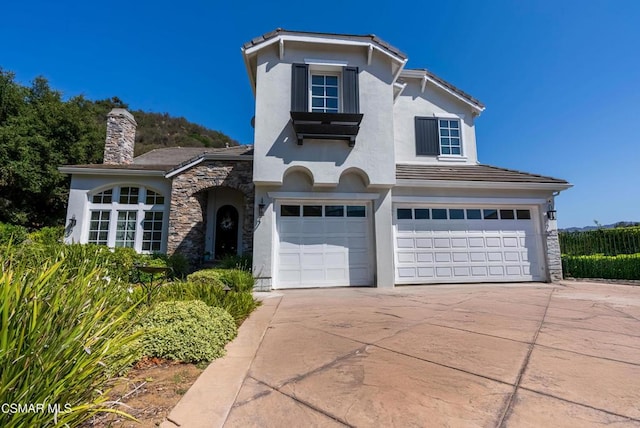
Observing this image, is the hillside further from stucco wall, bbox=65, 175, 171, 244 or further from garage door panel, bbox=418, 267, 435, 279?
garage door panel, bbox=418, 267, 435, 279

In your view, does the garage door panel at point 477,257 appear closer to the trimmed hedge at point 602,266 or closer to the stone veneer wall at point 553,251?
the stone veneer wall at point 553,251

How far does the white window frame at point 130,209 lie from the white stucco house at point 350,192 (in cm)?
61

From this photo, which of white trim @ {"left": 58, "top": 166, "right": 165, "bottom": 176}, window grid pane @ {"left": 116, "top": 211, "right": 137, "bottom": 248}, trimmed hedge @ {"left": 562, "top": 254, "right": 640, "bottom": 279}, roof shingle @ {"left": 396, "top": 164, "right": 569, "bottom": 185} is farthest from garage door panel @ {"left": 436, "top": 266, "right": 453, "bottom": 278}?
window grid pane @ {"left": 116, "top": 211, "right": 137, "bottom": 248}

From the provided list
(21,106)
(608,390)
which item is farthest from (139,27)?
(608,390)

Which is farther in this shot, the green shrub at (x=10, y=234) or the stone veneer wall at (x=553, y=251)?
the green shrub at (x=10, y=234)

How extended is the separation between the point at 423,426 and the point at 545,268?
34.1 feet

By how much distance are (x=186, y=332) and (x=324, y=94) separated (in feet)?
26.3

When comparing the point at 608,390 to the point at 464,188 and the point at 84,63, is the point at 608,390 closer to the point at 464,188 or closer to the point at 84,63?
the point at 464,188

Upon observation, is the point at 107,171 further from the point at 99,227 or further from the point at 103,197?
the point at 99,227

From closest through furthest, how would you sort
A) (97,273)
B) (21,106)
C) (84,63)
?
(97,273) < (21,106) < (84,63)

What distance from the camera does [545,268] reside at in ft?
31.5

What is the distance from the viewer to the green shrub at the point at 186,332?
9.82 ft

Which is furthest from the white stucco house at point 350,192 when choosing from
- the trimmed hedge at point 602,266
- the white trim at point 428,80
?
the trimmed hedge at point 602,266

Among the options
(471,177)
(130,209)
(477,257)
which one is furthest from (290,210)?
(130,209)
